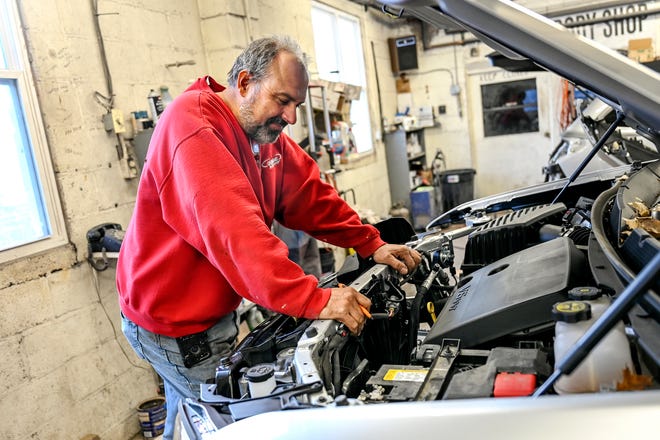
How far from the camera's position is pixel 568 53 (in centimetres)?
123

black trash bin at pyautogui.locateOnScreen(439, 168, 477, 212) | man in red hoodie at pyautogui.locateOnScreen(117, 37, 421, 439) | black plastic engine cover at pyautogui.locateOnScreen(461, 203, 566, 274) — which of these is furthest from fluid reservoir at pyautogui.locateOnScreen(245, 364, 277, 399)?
black trash bin at pyautogui.locateOnScreen(439, 168, 477, 212)

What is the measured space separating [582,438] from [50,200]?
114 inches

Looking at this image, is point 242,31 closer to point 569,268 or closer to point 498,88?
point 569,268

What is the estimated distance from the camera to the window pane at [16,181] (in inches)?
111

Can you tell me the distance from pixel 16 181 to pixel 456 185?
710 centimetres

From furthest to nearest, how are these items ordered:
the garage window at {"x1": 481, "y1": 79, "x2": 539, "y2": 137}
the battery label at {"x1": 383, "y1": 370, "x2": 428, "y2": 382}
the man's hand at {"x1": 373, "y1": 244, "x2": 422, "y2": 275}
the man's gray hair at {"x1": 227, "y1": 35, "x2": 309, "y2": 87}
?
the garage window at {"x1": 481, "y1": 79, "x2": 539, "y2": 137} < the man's hand at {"x1": 373, "y1": 244, "x2": 422, "y2": 275} < the man's gray hair at {"x1": 227, "y1": 35, "x2": 309, "y2": 87} < the battery label at {"x1": 383, "y1": 370, "x2": 428, "y2": 382}

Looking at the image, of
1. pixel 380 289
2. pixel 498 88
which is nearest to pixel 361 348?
pixel 380 289

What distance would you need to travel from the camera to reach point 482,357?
54.6 inches

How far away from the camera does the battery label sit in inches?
52.2

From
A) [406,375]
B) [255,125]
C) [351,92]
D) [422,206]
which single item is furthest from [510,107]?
[406,375]

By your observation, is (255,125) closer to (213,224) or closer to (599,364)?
(213,224)

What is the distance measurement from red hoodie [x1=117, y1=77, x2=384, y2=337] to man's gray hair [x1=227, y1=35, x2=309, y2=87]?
0.52 feet

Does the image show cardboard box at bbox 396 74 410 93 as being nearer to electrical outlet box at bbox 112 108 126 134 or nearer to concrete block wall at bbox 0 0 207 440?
concrete block wall at bbox 0 0 207 440

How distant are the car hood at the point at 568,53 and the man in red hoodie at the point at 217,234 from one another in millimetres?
660
